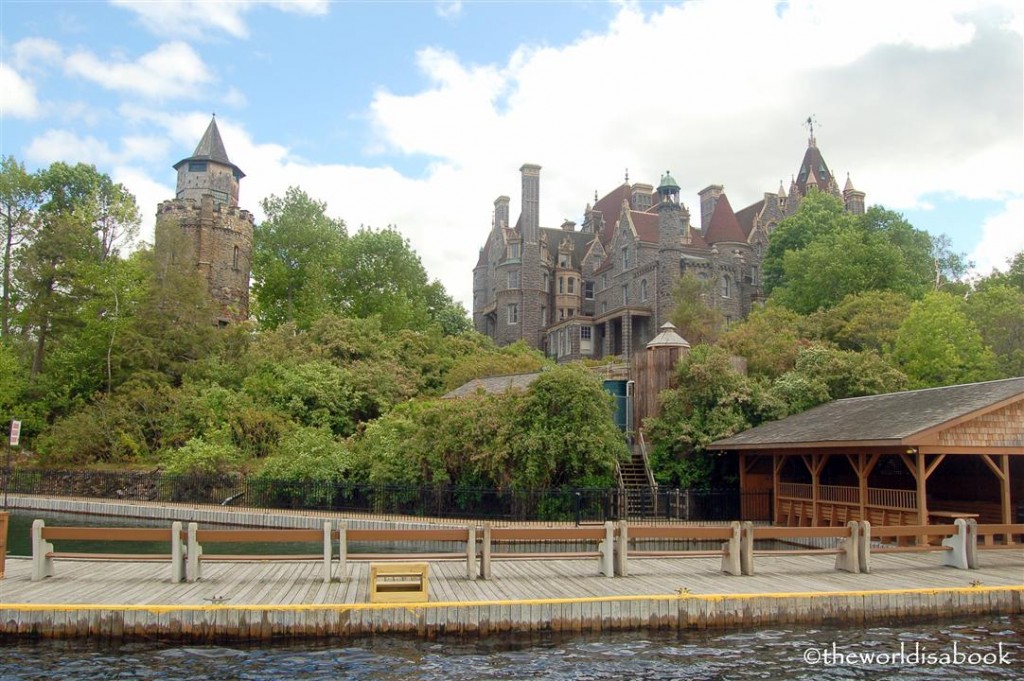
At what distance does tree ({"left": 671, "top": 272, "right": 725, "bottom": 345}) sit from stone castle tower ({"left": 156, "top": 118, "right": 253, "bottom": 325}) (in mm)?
29058

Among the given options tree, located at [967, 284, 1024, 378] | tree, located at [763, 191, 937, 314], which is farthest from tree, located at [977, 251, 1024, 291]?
tree, located at [967, 284, 1024, 378]

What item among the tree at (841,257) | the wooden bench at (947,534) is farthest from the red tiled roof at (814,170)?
the wooden bench at (947,534)

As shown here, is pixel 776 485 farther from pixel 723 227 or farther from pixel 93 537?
pixel 723 227

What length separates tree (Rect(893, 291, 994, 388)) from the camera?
29359mm

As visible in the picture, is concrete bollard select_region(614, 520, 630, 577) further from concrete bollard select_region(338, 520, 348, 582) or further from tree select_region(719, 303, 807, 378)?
tree select_region(719, 303, 807, 378)

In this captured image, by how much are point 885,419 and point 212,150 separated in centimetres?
5469

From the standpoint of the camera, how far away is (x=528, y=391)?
23781mm

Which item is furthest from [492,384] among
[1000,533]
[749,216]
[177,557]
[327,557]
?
[749,216]

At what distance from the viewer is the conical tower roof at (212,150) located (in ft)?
196

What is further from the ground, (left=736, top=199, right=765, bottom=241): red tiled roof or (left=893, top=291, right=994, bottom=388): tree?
(left=736, top=199, right=765, bottom=241): red tiled roof

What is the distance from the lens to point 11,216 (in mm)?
44719

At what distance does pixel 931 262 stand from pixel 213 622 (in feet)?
182

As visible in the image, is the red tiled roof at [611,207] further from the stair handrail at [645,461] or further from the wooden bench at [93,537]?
the wooden bench at [93,537]

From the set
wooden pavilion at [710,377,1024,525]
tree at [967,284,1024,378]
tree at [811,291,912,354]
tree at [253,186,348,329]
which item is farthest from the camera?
tree at [253,186,348,329]
